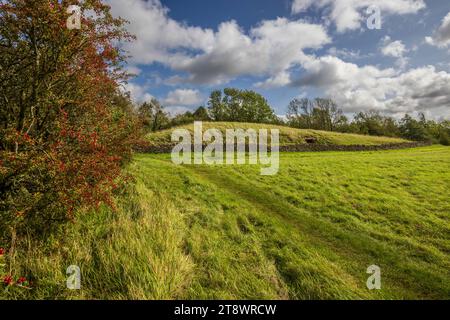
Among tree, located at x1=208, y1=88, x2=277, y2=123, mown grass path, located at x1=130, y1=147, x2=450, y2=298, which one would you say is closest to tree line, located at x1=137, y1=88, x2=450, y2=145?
tree, located at x1=208, y1=88, x2=277, y2=123

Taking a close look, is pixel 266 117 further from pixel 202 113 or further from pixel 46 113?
pixel 46 113

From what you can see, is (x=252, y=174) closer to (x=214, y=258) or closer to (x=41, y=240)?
(x=214, y=258)

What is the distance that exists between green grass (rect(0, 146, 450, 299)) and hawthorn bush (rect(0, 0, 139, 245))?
1.08 m

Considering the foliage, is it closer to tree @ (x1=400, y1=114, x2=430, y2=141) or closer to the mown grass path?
tree @ (x1=400, y1=114, x2=430, y2=141)

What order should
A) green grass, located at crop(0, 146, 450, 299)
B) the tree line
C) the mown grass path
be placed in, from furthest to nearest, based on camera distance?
the tree line → the mown grass path → green grass, located at crop(0, 146, 450, 299)

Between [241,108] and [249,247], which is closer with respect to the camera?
[249,247]

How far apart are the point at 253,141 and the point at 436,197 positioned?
28296 mm

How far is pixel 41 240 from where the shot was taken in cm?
623

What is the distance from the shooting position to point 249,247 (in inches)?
307

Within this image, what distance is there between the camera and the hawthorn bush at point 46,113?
571cm

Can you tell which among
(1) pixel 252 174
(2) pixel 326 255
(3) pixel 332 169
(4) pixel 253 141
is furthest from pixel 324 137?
(2) pixel 326 255

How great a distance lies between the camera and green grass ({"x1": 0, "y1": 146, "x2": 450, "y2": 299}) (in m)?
5.55

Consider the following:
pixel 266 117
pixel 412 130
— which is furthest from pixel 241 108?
pixel 412 130

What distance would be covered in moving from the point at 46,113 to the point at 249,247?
686cm
